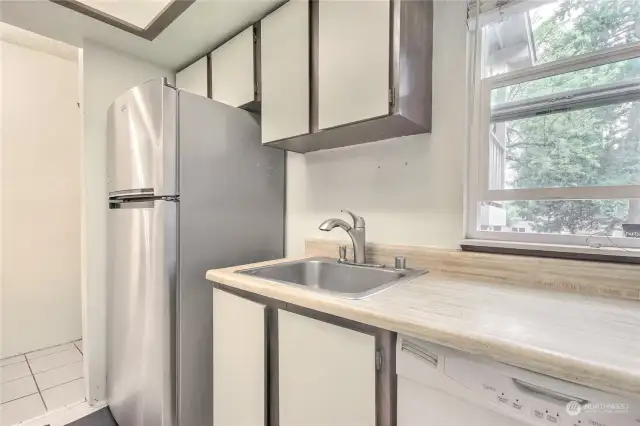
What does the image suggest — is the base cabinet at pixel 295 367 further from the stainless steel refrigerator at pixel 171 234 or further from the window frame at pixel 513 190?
the window frame at pixel 513 190

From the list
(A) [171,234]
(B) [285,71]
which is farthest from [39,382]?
(B) [285,71]

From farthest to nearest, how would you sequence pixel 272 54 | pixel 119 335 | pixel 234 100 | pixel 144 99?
pixel 234 100 → pixel 119 335 → pixel 272 54 → pixel 144 99

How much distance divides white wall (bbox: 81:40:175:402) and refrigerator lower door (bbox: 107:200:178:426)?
324mm

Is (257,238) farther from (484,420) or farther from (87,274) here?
(484,420)

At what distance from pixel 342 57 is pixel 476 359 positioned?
115cm

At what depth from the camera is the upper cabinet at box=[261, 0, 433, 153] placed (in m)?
1.12

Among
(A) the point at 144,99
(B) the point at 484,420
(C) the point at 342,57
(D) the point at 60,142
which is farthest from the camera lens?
(D) the point at 60,142

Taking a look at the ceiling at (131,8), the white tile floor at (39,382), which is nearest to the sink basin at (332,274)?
the ceiling at (131,8)

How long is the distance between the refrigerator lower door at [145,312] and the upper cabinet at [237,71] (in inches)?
30.0

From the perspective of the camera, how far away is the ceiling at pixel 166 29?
5.05 ft

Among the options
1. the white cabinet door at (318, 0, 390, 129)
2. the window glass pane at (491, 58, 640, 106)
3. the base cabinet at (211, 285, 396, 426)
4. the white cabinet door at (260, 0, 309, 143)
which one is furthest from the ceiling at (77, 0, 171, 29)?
the window glass pane at (491, 58, 640, 106)

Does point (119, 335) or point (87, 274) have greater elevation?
point (87, 274)

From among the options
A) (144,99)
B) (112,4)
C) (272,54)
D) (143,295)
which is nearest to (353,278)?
(143,295)

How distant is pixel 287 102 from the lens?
1.46 metres
